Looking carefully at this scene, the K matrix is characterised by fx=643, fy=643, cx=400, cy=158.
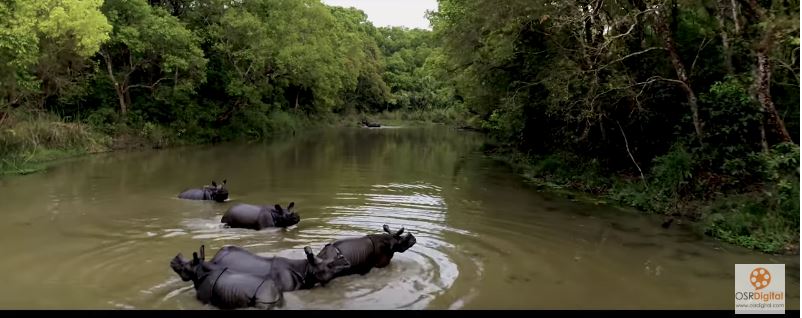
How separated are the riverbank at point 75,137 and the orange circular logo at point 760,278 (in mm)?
19247


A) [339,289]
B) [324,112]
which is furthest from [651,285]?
[324,112]

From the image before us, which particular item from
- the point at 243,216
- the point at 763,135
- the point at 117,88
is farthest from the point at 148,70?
the point at 763,135

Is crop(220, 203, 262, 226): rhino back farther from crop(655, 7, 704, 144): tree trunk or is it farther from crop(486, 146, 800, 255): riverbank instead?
crop(655, 7, 704, 144): tree trunk

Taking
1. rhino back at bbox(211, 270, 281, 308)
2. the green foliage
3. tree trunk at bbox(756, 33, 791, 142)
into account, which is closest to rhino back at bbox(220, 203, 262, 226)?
rhino back at bbox(211, 270, 281, 308)

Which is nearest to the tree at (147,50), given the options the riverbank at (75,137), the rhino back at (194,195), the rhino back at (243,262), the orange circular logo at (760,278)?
the riverbank at (75,137)

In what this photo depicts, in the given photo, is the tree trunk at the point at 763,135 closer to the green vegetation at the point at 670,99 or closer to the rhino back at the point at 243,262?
the green vegetation at the point at 670,99

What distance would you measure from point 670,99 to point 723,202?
392 cm

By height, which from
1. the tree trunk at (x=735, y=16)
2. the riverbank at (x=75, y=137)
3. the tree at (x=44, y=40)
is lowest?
the riverbank at (x=75, y=137)

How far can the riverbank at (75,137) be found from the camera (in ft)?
70.9

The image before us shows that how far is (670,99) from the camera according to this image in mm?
15359

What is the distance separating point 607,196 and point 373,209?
223 inches

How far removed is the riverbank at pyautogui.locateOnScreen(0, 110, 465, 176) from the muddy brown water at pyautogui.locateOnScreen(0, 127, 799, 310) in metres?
3.12

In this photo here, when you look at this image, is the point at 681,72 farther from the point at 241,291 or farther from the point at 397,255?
the point at 241,291

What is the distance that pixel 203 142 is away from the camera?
34.8m
